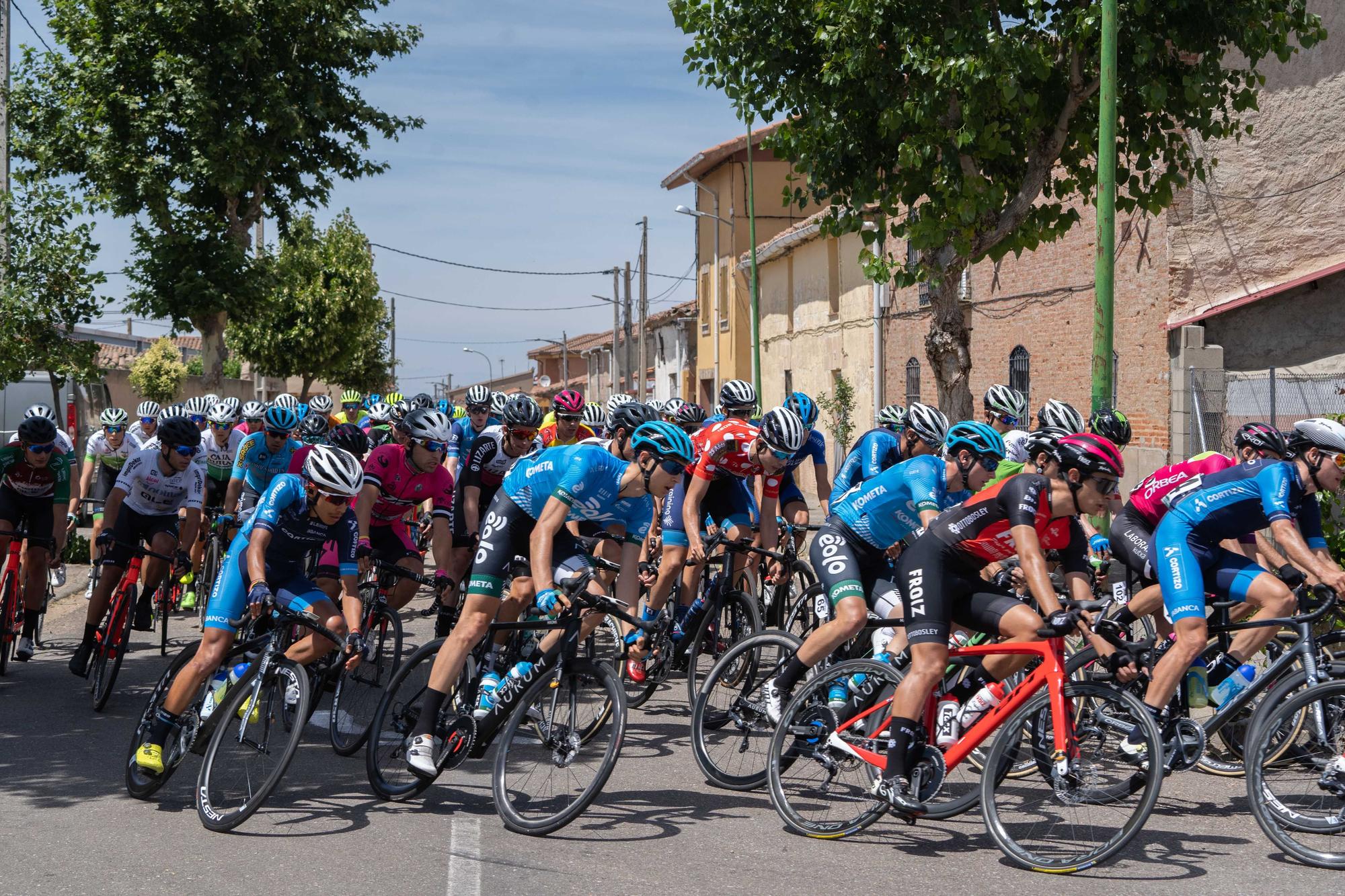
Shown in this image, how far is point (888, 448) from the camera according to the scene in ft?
27.8

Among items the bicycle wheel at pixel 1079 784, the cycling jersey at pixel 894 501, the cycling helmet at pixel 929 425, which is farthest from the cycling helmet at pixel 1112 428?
the bicycle wheel at pixel 1079 784

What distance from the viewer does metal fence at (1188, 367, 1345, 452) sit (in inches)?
685

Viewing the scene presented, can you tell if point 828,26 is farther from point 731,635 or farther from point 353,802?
point 353,802

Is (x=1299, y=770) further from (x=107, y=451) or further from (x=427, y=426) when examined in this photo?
(x=107, y=451)

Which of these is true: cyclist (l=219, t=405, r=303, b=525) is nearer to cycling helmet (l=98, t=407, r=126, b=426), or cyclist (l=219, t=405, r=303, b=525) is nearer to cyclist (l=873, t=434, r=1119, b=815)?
cycling helmet (l=98, t=407, r=126, b=426)

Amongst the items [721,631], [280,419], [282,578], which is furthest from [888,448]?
[280,419]

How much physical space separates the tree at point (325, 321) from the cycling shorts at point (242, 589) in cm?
3497

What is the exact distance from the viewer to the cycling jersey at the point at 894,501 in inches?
263

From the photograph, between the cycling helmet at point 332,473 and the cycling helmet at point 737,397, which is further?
the cycling helmet at point 737,397

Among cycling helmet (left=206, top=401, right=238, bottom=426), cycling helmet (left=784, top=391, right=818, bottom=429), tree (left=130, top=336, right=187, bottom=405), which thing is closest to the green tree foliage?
cycling helmet (left=206, top=401, right=238, bottom=426)

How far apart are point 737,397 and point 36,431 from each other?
507cm

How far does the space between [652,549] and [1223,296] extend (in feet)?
44.6

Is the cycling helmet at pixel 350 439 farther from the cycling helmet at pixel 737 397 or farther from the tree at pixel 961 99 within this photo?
the tree at pixel 961 99

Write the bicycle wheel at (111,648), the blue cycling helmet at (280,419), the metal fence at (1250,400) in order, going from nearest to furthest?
the bicycle wheel at (111,648), the blue cycling helmet at (280,419), the metal fence at (1250,400)
